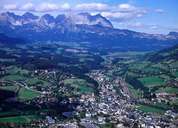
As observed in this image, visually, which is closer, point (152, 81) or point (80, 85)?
point (80, 85)

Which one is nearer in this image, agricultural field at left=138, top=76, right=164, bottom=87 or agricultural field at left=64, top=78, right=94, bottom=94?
agricultural field at left=64, top=78, right=94, bottom=94

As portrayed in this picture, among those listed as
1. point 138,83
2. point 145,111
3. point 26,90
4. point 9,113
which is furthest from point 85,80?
point 9,113

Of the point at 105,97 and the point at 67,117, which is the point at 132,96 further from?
the point at 67,117

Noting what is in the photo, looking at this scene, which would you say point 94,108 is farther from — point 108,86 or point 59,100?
point 108,86

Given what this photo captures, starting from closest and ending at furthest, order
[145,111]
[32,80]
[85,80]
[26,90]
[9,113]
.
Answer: [9,113], [145,111], [26,90], [32,80], [85,80]

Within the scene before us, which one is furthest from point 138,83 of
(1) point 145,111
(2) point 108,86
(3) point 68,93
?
(1) point 145,111

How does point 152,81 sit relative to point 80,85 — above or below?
above

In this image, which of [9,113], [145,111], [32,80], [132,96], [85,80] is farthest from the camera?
[85,80]

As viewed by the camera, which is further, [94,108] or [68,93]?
[68,93]

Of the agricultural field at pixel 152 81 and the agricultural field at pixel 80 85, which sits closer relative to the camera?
the agricultural field at pixel 80 85
